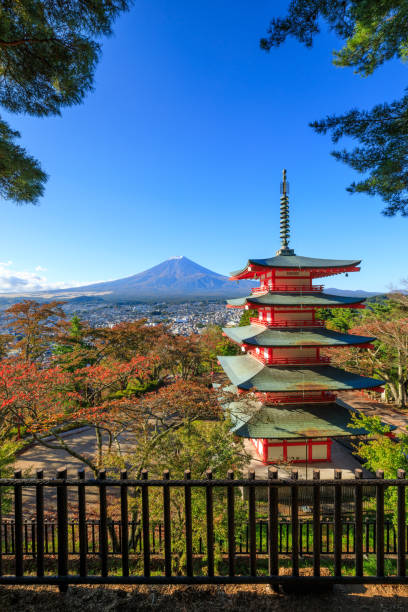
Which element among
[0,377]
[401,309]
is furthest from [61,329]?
[401,309]

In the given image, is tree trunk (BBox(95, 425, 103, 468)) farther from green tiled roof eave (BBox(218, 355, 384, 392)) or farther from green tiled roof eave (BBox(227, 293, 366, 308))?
green tiled roof eave (BBox(227, 293, 366, 308))

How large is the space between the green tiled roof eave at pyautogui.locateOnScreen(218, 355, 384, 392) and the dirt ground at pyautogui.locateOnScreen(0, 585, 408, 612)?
6.60m

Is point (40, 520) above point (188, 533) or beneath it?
above

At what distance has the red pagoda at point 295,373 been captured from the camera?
903 centimetres

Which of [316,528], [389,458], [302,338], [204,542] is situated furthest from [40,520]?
[302,338]

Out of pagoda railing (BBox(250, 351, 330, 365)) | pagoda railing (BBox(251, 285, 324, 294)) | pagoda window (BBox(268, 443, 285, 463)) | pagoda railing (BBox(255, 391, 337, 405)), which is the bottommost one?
pagoda window (BBox(268, 443, 285, 463))

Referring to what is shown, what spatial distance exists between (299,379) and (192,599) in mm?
8019

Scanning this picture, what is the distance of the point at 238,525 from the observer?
5.68 meters

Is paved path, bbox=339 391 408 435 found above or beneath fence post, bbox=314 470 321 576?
beneath

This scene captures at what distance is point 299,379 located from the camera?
9.53m

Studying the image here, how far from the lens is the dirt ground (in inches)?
88.5

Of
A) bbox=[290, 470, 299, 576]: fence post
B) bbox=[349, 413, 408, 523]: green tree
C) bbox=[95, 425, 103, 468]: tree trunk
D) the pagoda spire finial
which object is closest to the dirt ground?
bbox=[290, 470, 299, 576]: fence post

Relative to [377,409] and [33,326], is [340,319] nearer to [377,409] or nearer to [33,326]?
[377,409]

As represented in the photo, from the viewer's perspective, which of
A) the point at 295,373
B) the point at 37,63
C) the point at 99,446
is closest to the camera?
the point at 37,63
